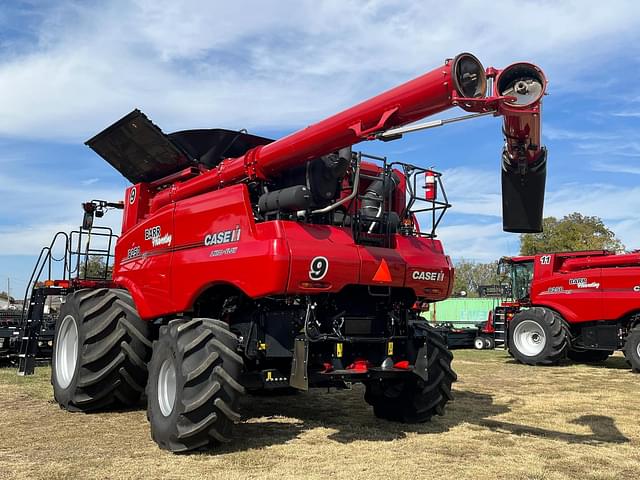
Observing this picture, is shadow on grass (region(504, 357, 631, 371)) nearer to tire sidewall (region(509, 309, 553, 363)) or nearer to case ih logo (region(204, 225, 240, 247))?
tire sidewall (region(509, 309, 553, 363))

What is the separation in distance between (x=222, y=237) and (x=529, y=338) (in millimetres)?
→ 11189

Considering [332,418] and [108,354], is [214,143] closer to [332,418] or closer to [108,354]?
[108,354]

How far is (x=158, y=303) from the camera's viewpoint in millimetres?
7035

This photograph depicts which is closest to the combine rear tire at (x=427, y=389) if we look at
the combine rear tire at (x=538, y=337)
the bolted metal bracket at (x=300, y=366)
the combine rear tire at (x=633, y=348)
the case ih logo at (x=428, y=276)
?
the case ih logo at (x=428, y=276)

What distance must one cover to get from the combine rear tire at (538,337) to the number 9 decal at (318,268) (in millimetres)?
10168

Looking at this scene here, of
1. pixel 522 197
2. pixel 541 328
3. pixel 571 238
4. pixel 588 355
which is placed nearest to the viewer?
pixel 522 197

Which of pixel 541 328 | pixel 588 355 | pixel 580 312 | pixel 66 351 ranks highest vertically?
pixel 580 312

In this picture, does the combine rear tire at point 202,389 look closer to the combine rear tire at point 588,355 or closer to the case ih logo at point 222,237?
the case ih logo at point 222,237

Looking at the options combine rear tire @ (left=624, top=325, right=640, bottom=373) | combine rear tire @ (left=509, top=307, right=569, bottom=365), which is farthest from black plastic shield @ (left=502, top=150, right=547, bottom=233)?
combine rear tire @ (left=509, top=307, right=569, bottom=365)

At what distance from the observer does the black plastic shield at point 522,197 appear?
5492 millimetres

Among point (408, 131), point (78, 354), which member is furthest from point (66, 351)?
point (408, 131)

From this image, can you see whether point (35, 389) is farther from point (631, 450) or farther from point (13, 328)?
point (631, 450)

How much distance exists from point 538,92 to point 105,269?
824 centimetres

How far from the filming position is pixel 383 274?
6410mm
